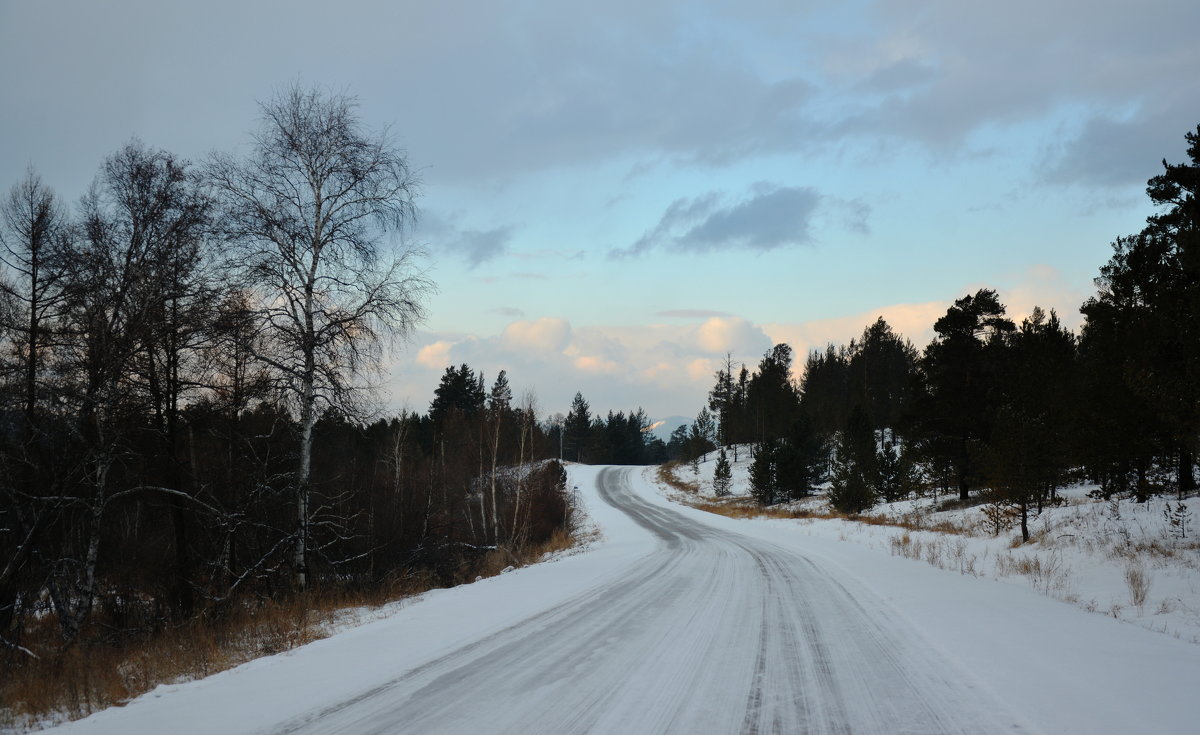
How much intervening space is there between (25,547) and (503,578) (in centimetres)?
796

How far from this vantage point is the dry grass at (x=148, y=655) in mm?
5488

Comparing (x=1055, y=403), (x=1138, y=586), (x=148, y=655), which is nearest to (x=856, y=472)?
(x=1055, y=403)

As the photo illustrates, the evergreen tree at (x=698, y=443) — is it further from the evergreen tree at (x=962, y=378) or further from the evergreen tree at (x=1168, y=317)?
the evergreen tree at (x=1168, y=317)

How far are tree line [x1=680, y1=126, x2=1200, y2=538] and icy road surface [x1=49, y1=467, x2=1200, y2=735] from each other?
7.18m

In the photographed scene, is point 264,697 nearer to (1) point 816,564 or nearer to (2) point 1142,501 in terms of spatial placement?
(1) point 816,564

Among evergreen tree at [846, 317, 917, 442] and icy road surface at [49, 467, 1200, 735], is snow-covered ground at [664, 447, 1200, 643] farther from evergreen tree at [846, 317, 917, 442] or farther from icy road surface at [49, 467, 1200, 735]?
evergreen tree at [846, 317, 917, 442]

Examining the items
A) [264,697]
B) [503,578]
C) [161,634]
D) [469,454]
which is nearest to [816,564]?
[503,578]

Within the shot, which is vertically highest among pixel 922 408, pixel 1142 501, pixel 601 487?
pixel 922 408

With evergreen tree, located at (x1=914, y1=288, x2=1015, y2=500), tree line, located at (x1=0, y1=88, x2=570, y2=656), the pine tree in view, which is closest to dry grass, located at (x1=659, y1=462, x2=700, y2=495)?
the pine tree

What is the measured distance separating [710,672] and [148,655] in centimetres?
731

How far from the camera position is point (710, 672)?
5.32 meters

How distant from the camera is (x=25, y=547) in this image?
920 centimetres

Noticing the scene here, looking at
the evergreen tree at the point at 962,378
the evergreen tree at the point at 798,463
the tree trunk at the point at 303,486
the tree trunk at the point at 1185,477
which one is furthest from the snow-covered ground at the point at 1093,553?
the evergreen tree at the point at 798,463

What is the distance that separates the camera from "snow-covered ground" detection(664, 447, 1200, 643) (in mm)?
8773
